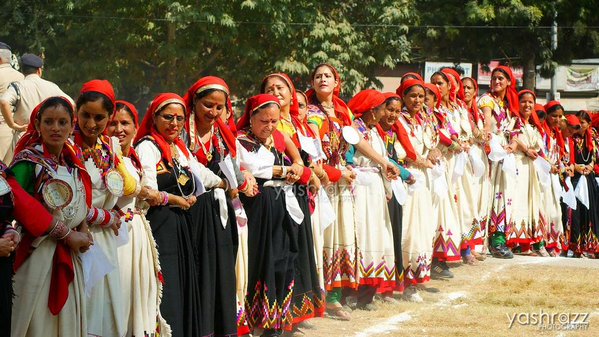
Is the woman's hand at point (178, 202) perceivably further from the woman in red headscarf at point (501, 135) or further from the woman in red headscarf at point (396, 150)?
the woman in red headscarf at point (501, 135)

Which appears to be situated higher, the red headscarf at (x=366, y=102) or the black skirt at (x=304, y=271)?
the red headscarf at (x=366, y=102)

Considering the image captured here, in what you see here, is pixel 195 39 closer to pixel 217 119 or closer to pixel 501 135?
pixel 501 135

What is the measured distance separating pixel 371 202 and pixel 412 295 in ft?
3.56

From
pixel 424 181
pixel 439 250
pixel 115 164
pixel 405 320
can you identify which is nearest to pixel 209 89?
pixel 115 164

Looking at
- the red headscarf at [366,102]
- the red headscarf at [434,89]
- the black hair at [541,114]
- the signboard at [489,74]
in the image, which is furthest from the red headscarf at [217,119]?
the signboard at [489,74]

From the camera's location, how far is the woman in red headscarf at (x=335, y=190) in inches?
306

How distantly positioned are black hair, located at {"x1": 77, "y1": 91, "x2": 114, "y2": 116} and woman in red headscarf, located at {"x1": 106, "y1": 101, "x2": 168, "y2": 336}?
202 millimetres

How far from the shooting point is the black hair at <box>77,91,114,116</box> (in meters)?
4.91

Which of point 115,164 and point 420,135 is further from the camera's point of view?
point 420,135

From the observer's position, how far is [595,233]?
491 inches

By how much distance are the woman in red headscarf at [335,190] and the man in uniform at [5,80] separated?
317cm

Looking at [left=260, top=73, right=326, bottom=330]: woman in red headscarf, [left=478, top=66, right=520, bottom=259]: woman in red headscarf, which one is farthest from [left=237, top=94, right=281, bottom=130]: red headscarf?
[left=478, top=66, right=520, bottom=259]: woman in red headscarf

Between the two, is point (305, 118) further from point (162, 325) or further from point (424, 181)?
point (162, 325)

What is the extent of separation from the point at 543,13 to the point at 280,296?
19.0m
